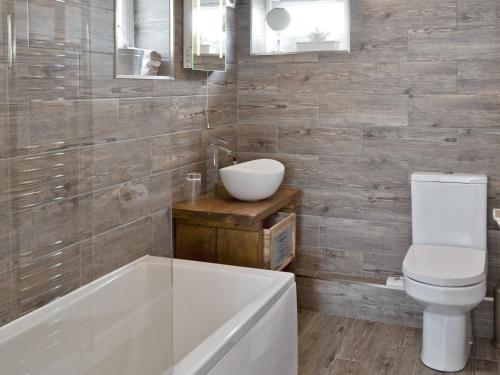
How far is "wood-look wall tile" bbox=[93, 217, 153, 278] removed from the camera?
4.70 feet

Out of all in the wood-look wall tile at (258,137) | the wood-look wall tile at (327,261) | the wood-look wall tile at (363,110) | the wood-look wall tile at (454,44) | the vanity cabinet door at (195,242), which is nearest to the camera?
the vanity cabinet door at (195,242)

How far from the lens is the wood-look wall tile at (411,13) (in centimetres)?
358

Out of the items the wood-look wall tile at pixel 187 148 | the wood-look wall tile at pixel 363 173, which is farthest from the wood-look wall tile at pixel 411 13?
the wood-look wall tile at pixel 187 148

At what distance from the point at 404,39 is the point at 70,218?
9.46 ft

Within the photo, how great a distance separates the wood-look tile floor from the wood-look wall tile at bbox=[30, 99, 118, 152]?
7.19ft

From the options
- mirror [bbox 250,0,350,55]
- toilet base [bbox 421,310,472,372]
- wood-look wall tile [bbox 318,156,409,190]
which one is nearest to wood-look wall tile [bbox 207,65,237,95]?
mirror [bbox 250,0,350,55]

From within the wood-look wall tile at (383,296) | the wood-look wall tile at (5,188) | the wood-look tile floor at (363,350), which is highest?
the wood-look wall tile at (5,188)

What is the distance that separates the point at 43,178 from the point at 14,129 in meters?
0.12

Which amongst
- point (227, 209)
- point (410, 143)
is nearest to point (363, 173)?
point (410, 143)

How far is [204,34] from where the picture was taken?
3533mm

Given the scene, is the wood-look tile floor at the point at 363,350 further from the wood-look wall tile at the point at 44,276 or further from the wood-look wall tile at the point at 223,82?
the wood-look wall tile at the point at 44,276

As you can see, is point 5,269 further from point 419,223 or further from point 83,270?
point 419,223

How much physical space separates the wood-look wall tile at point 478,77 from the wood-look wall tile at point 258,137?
1.21 meters

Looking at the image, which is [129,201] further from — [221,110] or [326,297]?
[326,297]
